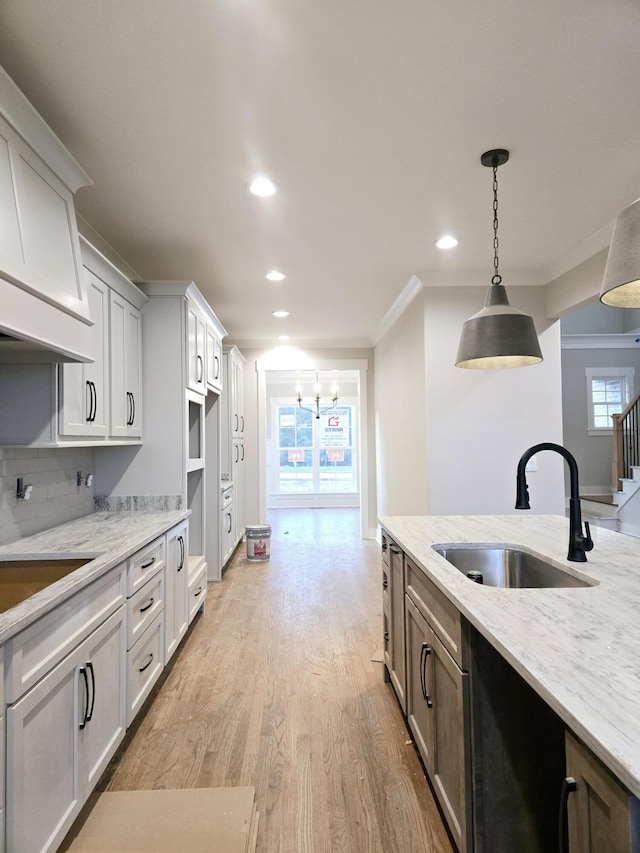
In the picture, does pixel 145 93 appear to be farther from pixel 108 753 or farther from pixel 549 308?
pixel 549 308

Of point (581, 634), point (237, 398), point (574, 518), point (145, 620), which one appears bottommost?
point (145, 620)

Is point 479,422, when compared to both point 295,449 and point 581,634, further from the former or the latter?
point 295,449

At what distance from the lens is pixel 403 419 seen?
5.04 m

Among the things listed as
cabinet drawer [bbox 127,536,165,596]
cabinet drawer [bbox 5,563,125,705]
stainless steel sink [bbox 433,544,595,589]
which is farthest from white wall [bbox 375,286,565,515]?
cabinet drawer [bbox 5,563,125,705]

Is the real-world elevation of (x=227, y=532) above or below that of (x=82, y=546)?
below

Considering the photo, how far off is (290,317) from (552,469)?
3106 mm

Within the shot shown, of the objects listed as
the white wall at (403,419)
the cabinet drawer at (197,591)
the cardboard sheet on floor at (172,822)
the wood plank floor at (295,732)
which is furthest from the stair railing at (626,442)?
the cardboard sheet on floor at (172,822)

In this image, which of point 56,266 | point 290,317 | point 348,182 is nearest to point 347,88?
point 348,182

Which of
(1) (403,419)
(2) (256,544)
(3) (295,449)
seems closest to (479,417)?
(1) (403,419)

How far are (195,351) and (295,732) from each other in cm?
262

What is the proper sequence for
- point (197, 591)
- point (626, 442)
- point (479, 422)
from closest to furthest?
point (197, 591), point (479, 422), point (626, 442)

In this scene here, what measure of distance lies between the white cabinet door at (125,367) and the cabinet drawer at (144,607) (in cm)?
88

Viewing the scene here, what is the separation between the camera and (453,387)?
4.16 metres

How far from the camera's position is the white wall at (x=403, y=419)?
4.34 meters
